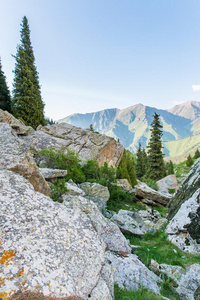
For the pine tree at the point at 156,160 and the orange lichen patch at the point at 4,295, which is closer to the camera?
the orange lichen patch at the point at 4,295

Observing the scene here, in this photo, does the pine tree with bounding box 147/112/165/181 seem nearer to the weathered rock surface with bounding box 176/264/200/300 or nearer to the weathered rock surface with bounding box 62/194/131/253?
the weathered rock surface with bounding box 62/194/131/253

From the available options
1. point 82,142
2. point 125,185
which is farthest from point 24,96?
point 125,185

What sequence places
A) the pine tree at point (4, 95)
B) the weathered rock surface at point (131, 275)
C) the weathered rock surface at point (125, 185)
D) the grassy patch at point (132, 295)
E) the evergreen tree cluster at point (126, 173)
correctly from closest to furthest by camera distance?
the grassy patch at point (132, 295), the weathered rock surface at point (131, 275), the weathered rock surface at point (125, 185), the evergreen tree cluster at point (126, 173), the pine tree at point (4, 95)

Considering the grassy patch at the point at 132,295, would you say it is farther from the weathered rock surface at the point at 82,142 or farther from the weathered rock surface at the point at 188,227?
Answer: the weathered rock surface at the point at 82,142

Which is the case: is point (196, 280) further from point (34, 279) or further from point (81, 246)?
point (34, 279)

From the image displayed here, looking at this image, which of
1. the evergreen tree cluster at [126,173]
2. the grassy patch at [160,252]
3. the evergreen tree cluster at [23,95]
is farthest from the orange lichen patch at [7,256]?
the evergreen tree cluster at [23,95]

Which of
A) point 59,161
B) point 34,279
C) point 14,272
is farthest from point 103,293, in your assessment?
point 59,161

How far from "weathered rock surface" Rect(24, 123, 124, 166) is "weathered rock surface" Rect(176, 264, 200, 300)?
12632mm

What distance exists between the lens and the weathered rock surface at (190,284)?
406 cm

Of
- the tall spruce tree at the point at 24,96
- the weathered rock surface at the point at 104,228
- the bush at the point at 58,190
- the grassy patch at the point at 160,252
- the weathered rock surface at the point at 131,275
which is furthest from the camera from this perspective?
the tall spruce tree at the point at 24,96

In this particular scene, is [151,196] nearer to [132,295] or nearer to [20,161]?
[132,295]

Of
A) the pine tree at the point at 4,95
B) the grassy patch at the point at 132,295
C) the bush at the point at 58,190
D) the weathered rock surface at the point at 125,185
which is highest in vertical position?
the pine tree at the point at 4,95

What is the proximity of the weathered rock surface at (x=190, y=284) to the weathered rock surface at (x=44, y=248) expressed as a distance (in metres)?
2.62

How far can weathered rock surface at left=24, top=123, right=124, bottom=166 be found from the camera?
16377 millimetres
